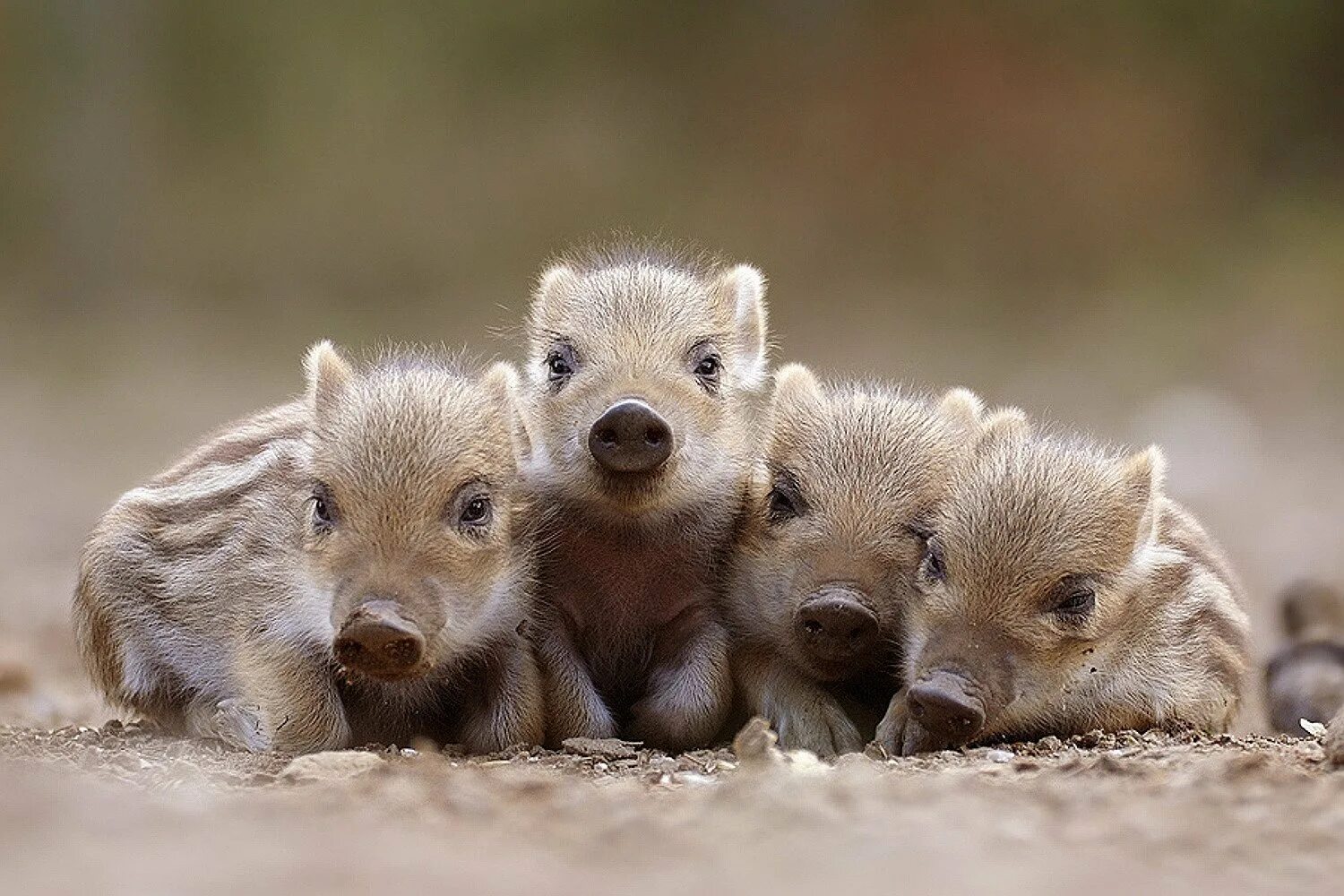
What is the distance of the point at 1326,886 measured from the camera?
325 cm

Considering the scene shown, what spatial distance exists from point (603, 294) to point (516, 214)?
14.1 m

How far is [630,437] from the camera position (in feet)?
17.4

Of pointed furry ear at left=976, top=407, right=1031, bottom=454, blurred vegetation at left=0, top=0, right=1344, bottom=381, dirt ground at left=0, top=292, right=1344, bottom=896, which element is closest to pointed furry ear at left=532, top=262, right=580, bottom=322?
pointed furry ear at left=976, top=407, right=1031, bottom=454

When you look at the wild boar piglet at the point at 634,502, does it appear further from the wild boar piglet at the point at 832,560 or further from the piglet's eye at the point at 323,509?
the piglet's eye at the point at 323,509

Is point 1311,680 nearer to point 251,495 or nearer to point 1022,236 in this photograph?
point 251,495

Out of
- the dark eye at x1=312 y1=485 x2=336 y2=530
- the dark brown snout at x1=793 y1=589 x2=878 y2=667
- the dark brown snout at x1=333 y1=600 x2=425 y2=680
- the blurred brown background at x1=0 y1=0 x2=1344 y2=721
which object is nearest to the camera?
the dark brown snout at x1=333 y1=600 x2=425 y2=680

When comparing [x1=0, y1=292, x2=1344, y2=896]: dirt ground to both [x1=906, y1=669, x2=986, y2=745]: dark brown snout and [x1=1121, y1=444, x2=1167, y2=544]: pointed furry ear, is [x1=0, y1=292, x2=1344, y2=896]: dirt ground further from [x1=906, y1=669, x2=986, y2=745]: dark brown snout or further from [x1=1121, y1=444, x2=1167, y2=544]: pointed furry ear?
[x1=1121, y1=444, x2=1167, y2=544]: pointed furry ear

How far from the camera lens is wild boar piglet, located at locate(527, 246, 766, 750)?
5.47 m

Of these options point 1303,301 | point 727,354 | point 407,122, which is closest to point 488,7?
point 407,122

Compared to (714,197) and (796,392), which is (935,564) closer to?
(796,392)

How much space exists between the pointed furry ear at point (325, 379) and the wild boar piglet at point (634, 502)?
2.03 feet

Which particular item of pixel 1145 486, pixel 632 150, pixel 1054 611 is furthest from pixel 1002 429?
pixel 632 150

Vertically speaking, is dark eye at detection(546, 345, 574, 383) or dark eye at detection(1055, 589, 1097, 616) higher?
dark eye at detection(546, 345, 574, 383)

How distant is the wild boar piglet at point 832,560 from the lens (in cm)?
536
